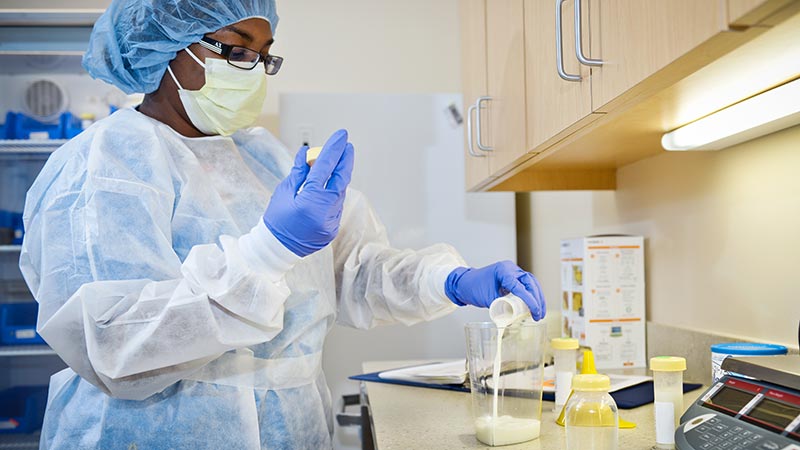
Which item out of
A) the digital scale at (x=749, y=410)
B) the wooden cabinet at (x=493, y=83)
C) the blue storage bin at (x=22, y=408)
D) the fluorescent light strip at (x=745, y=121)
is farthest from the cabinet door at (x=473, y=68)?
the blue storage bin at (x=22, y=408)

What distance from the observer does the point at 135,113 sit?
1362mm

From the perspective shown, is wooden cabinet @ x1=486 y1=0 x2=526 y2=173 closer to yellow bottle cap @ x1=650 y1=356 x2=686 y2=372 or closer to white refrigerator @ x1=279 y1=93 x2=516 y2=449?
yellow bottle cap @ x1=650 y1=356 x2=686 y2=372

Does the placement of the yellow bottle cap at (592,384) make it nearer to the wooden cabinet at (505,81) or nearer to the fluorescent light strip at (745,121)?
the fluorescent light strip at (745,121)

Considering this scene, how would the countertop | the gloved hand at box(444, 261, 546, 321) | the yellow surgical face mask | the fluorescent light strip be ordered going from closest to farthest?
the fluorescent light strip → the countertop → the gloved hand at box(444, 261, 546, 321) → the yellow surgical face mask

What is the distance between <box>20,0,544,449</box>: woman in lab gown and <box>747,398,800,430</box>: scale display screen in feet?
1.38

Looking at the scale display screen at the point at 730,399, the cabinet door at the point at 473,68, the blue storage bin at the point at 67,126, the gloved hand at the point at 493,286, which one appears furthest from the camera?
the blue storage bin at the point at 67,126

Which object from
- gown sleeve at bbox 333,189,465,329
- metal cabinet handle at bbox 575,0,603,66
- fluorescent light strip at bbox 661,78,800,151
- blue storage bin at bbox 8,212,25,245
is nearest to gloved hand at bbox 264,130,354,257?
gown sleeve at bbox 333,189,465,329

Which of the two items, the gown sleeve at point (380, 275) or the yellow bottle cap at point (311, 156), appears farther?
the gown sleeve at point (380, 275)

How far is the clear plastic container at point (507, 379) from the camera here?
108 centimetres

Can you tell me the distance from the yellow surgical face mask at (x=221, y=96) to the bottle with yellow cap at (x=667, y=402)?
92cm

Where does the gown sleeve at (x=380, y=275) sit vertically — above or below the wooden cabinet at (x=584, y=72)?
below

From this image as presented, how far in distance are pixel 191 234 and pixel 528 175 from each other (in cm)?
94

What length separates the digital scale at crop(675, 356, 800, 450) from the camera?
778mm

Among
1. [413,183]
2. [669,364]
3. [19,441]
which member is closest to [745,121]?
[669,364]
